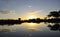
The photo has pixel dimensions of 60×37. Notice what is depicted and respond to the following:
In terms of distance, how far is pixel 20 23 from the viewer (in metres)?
21.7

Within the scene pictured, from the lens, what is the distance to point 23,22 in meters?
22.1

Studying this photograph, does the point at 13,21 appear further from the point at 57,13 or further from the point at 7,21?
the point at 57,13

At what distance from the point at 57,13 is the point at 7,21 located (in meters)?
6.49

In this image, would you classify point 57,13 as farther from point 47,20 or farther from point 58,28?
point 47,20

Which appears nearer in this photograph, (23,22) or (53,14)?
(53,14)

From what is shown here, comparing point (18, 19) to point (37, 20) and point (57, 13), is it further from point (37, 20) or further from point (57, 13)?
point (57, 13)

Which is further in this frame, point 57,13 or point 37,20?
point 37,20

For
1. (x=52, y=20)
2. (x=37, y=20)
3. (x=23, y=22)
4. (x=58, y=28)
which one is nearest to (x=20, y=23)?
(x=23, y=22)

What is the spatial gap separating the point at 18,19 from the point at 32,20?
1856mm

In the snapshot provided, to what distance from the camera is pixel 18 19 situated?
22234 mm

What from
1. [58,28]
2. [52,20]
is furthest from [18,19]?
[58,28]

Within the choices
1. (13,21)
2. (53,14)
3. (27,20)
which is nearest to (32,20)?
(27,20)

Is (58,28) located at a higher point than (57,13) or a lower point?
lower

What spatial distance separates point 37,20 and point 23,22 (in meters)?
1.82
